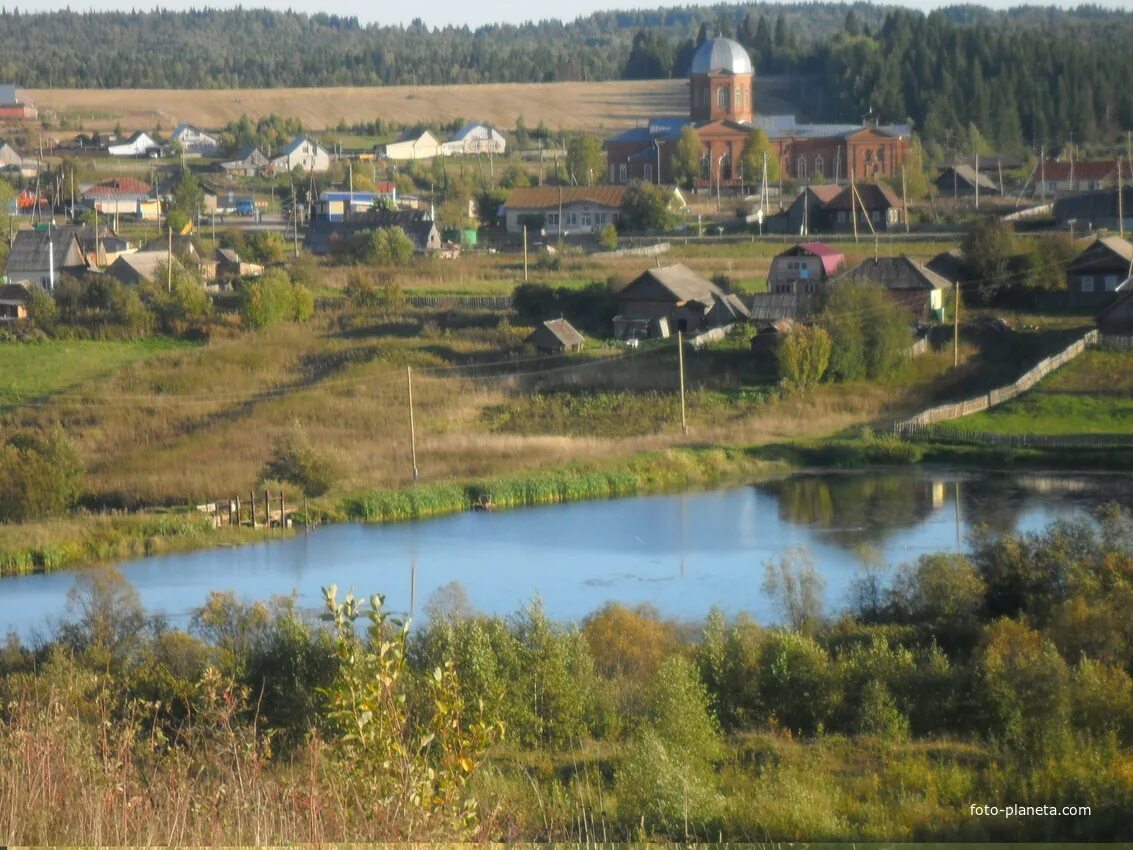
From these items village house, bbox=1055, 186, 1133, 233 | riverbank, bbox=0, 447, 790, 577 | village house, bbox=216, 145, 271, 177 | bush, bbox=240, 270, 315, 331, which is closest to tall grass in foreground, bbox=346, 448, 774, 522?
riverbank, bbox=0, 447, 790, 577

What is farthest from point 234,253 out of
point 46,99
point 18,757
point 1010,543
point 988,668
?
point 46,99

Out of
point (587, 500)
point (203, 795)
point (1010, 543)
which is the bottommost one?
point (587, 500)

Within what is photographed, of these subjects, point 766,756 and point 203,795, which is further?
point 766,756

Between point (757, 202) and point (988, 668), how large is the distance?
17.8 m

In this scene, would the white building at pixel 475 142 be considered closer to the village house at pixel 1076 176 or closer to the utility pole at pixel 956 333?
the village house at pixel 1076 176

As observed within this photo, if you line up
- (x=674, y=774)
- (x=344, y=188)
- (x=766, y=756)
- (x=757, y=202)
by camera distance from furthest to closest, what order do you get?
(x=344, y=188)
(x=757, y=202)
(x=766, y=756)
(x=674, y=774)

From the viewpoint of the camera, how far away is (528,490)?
9.46 meters

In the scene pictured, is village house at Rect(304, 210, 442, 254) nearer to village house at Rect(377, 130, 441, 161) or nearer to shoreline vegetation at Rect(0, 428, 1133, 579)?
shoreline vegetation at Rect(0, 428, 1133, 579)

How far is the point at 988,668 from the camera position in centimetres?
483

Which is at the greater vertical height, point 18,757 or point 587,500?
point 18,757

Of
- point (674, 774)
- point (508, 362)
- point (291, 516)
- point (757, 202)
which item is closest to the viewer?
point (674, 774)

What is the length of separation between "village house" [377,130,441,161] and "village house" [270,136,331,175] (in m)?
1.64

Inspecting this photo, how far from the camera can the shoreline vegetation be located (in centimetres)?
826

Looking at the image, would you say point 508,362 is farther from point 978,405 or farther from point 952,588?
point 952,588
